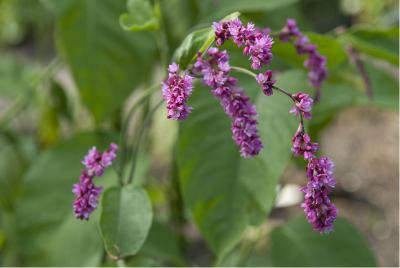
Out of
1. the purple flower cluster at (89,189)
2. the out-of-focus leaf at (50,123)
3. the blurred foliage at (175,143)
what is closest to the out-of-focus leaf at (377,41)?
the blurred foliage at (175,143)

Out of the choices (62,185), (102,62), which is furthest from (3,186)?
(102,62)

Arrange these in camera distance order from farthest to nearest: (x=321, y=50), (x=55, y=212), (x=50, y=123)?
1. (x=50, y=123)
2. (x=55, y=212)
3. (x=321, y=50)

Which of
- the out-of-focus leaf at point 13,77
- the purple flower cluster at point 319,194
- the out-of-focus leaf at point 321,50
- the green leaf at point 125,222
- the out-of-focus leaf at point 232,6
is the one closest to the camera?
the purple flower cluster at point 319,194

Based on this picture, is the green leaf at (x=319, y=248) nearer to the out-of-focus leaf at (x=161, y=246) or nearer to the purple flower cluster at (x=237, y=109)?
the out-of-focus leaf at (x=161, y=246)

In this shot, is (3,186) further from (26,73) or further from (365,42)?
(365,42)

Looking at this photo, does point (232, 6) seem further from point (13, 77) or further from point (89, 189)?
point (13, 77)

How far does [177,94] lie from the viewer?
60cm

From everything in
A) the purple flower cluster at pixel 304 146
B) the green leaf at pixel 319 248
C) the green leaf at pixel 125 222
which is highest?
the purple flower cluster at pixel 304 146

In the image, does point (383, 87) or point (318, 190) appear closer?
point (318, 190)

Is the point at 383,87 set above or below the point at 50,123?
above

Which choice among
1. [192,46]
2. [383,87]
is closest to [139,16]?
[192,46]

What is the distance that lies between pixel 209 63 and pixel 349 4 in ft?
8.89

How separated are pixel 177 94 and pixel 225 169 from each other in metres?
0.35

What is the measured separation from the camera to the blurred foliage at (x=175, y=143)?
89cm
